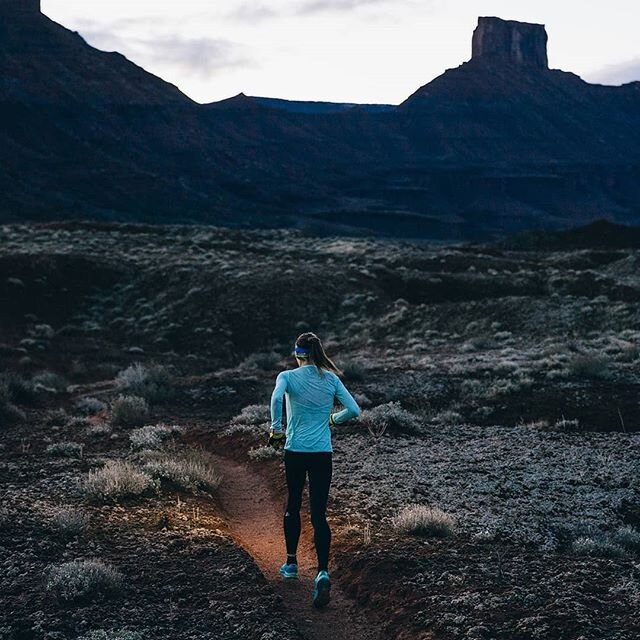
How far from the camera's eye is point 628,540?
28.6 ft

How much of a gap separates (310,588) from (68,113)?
120184 millimetres

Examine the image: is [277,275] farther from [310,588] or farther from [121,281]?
[310,588]

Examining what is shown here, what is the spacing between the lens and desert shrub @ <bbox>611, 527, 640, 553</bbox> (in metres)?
8.67

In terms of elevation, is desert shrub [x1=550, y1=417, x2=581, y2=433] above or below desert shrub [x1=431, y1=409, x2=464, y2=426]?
above

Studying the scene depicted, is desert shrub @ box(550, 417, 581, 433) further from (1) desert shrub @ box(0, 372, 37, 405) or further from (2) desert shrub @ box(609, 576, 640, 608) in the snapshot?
(1) desert shrub @ box(0, 372, 37, 405)

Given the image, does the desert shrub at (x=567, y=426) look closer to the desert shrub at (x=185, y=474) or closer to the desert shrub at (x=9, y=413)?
the desert shrub at (x=185, y=474)

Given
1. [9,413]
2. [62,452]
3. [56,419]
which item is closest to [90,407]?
[56,419]

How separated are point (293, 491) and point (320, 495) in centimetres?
26

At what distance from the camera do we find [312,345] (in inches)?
286

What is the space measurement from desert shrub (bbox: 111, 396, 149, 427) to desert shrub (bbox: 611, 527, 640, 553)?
381 inches

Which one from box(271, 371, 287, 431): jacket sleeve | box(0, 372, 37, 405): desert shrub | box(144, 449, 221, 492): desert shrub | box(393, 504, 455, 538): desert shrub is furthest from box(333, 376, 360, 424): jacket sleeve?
box(0, 372, 37, 405): desert shrub

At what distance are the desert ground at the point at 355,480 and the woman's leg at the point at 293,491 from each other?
432mm

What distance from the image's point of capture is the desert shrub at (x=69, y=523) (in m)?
8.36

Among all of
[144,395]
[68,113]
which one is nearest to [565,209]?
[68,113]
